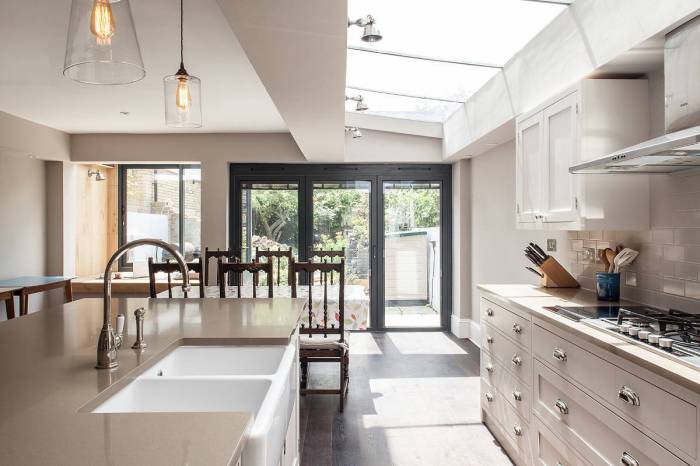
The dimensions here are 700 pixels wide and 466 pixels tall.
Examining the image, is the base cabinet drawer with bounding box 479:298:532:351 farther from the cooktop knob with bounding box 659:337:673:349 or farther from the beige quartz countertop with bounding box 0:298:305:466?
the beige quartz countertop with bounding box 0:298:305:466

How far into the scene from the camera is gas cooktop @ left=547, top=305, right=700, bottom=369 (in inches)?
59.0

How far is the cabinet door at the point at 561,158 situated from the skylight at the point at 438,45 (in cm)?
64

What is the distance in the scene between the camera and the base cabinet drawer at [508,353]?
8.06ft

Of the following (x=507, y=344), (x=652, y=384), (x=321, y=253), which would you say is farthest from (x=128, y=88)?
(x=652, y=384)

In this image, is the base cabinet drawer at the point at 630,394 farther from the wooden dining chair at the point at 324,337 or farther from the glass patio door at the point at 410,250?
the glass patio door at the point at 410,250

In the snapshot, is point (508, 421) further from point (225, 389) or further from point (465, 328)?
point (465, 328)

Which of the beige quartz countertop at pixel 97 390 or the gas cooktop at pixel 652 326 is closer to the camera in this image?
the beige quartz countertop at pixel 97 390

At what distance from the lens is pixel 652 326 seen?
5.91 feet

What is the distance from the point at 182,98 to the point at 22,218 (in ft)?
13.7

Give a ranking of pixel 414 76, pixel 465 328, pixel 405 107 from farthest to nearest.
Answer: pixel 465 328 < pixel 405 107 < pixel 414 76

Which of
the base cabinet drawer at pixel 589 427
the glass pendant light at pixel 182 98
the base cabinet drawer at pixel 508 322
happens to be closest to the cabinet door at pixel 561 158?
the base cabinet drawer at pixel 508 322

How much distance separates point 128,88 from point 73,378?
334 centimetres

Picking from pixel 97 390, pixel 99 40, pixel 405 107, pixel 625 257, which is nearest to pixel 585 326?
pixel 625 257

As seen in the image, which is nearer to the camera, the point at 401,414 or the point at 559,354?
the point at 559,354
